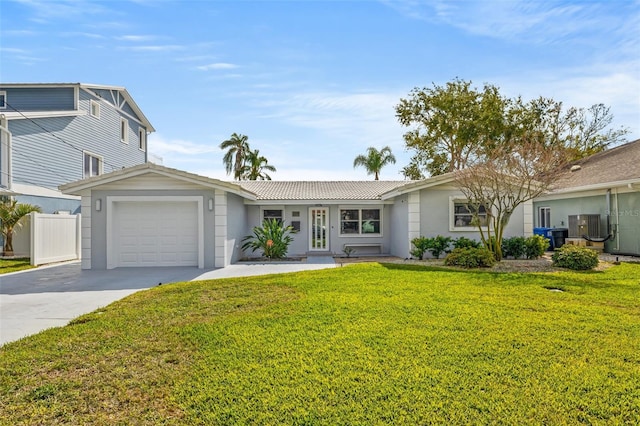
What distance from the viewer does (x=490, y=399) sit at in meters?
3.46

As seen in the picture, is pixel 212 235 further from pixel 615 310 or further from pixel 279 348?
pixel 615 310

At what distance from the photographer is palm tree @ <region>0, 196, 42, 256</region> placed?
14.9m

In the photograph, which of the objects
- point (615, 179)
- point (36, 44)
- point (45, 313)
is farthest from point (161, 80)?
point (615, 179)

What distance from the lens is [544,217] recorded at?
2056 centimetres

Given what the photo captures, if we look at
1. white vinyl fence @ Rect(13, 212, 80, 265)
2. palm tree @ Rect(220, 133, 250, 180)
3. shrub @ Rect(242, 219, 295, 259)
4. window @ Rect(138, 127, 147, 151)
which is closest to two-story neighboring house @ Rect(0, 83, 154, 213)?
window @ Rect(138, 127, 147, 151)

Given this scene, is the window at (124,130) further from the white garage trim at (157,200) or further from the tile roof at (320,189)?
the white garage trim at (157,200)

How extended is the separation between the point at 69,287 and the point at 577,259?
556 inches

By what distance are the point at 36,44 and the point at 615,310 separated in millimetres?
17469

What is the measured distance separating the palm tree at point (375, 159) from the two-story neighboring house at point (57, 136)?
19.7 m

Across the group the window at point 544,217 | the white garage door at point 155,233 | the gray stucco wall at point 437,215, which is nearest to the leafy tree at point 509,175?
the gray stucco wall at point 437,215

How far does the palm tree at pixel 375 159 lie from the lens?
1372 inches

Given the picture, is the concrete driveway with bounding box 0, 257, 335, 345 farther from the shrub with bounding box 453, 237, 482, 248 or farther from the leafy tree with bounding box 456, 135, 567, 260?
the leafy tree with bounding box 456, 135, 567, 260

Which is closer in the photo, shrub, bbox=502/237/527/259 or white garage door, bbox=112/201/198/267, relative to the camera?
white garage door, bbox=112/201/198/267

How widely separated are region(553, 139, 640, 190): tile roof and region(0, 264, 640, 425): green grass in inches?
413
